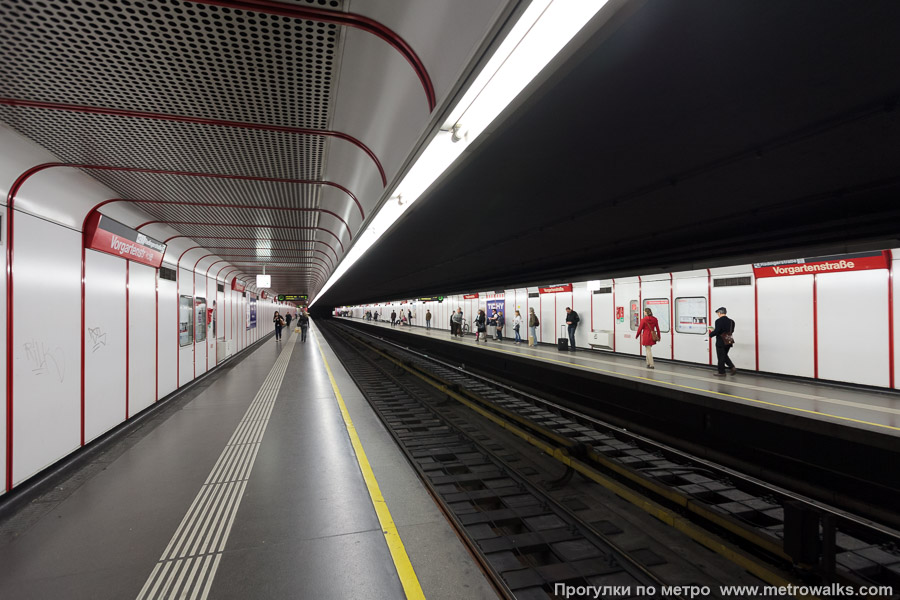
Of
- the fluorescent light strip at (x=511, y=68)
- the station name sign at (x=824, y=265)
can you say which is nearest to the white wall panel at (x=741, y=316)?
the station name sign at (x=824, y=265)

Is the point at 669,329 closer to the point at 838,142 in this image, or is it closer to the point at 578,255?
the point at 578,255

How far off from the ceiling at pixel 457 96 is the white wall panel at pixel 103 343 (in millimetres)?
929

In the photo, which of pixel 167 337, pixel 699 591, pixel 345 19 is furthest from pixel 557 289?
pixel 345 19

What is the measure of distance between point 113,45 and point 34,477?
417cm

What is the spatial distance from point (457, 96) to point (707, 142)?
2363 millimetres

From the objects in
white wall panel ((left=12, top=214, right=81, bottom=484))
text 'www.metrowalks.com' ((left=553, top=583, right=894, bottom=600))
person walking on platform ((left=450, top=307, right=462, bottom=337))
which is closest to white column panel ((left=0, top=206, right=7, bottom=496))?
white wall panel ((left=12, top=214, right=81, bottom=484))

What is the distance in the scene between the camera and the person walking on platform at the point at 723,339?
886 cm

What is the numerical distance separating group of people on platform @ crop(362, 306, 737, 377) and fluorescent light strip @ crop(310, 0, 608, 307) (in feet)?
26.8

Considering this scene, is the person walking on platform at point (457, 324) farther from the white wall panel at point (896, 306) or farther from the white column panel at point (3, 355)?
the white column panel at point (3, 355)

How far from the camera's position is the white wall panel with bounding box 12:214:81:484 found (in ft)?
12.1

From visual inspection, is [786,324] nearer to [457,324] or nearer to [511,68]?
[511,68]

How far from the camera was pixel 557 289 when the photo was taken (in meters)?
15.2

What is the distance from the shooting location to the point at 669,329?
11.2 meters

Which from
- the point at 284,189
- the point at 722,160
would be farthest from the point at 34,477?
the point at 722,160
